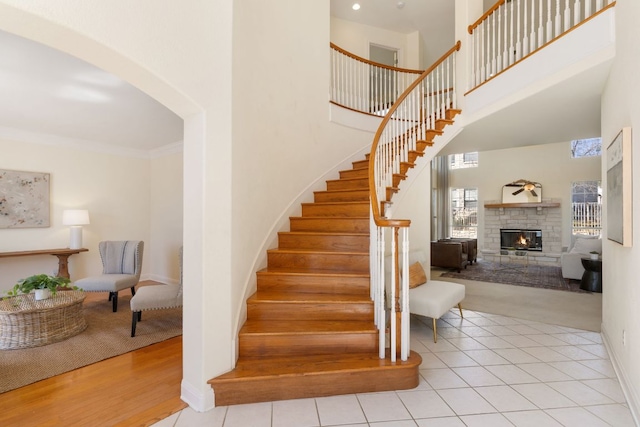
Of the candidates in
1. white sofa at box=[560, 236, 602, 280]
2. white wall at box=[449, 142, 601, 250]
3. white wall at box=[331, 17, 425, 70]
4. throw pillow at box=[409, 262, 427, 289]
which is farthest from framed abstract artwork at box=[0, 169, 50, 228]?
white wall at box=[449, 142, 601, 250]

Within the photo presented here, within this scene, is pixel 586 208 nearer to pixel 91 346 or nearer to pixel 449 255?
pixel 449 255

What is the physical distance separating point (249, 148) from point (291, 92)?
4.55 feet

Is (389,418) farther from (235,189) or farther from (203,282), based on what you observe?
(235,189)

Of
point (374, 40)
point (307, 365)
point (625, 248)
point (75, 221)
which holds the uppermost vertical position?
point (374, 40)

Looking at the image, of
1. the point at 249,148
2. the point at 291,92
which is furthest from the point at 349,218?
the point at 291,92

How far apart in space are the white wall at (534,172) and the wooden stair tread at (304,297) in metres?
8.01

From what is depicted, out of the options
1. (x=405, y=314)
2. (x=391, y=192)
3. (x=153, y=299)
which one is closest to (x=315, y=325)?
(x=405, y=314)

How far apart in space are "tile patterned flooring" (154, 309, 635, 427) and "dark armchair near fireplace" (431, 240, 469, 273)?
3739mm

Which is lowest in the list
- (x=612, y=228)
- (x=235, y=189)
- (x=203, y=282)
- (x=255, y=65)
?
(x=203, y=282)

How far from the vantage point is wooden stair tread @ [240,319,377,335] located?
244 centimetres

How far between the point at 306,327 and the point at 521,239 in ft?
27.9

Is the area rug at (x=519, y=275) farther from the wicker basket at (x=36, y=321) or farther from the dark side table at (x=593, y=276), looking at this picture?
the wicker basket at (x=36, y=321)

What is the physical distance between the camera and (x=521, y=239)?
870 centimetres

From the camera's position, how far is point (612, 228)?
2490mm
